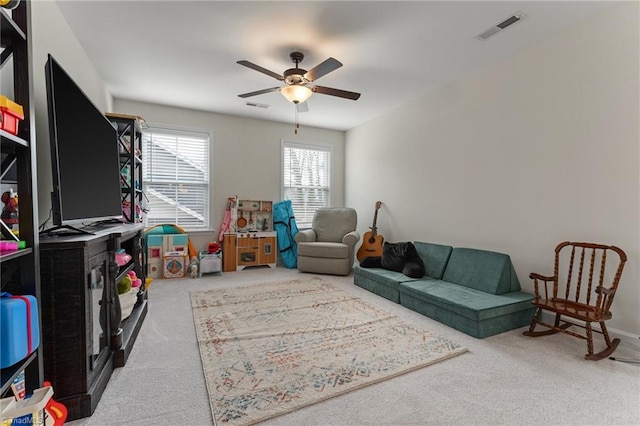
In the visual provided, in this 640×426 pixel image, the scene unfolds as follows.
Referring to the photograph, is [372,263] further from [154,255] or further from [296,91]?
[154,255]

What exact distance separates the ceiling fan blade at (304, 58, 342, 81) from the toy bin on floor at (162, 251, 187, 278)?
3.21 meters

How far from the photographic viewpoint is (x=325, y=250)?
468 centimetres

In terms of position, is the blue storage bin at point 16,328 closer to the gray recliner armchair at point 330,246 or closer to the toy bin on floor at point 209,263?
the toy bin on floor at point 209,263

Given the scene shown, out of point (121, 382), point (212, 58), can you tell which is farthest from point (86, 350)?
point (212, 58)

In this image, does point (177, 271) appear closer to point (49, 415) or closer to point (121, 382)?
point (121, 382)

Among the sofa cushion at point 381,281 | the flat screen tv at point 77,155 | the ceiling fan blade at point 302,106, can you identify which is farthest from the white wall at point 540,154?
the flat screen tv at point 77,155

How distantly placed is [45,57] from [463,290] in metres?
4.08

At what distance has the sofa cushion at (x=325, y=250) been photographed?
465 cm

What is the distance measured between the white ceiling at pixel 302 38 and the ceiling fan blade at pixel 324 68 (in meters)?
0.33

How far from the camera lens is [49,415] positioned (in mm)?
1266

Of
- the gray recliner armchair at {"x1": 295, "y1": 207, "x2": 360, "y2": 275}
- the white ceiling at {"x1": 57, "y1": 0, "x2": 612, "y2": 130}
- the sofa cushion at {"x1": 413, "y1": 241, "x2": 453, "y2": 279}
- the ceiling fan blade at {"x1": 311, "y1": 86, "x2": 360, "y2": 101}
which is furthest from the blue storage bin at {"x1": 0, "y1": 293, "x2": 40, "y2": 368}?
the gray recliner armchair at {"x1": 295, "y1": 207, "x2": 360, "y2": 275}

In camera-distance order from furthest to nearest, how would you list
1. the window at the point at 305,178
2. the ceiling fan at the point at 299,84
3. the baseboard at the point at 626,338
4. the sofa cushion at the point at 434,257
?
the window at the point at 305,178 → the sofa cushion at the point at 434,257 → the ceiling fan at the point at 299,84 → the baseboard at the point at 626,338

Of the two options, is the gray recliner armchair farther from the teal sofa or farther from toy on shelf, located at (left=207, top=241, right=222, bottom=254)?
toy on shelf, located at (left=207, top=241, right=222, bottom=254)

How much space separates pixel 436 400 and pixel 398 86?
354cm
